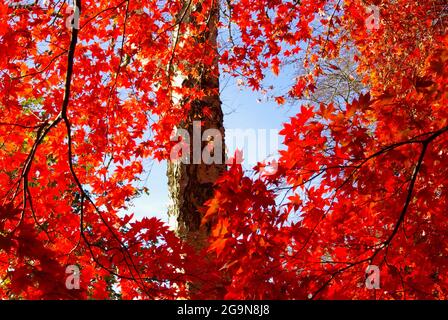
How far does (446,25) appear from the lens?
8.28m

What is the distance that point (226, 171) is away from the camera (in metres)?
3.39

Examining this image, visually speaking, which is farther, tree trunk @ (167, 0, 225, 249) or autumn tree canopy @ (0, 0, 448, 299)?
tree trunk @ (167, 0, 225, 249)

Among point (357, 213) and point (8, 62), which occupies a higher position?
point (8, 62)

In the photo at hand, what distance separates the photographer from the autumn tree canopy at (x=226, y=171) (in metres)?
3.07

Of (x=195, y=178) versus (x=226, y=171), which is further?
(x=195, y=178)

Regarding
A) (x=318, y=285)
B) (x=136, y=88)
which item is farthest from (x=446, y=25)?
(x=318, y=285)

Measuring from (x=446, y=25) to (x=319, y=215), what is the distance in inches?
252

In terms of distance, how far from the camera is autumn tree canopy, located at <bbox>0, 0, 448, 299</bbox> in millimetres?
3074

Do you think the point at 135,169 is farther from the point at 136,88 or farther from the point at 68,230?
the point at 68,230

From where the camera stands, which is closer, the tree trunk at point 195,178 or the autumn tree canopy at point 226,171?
the autumn tree canopy at point 226,171
